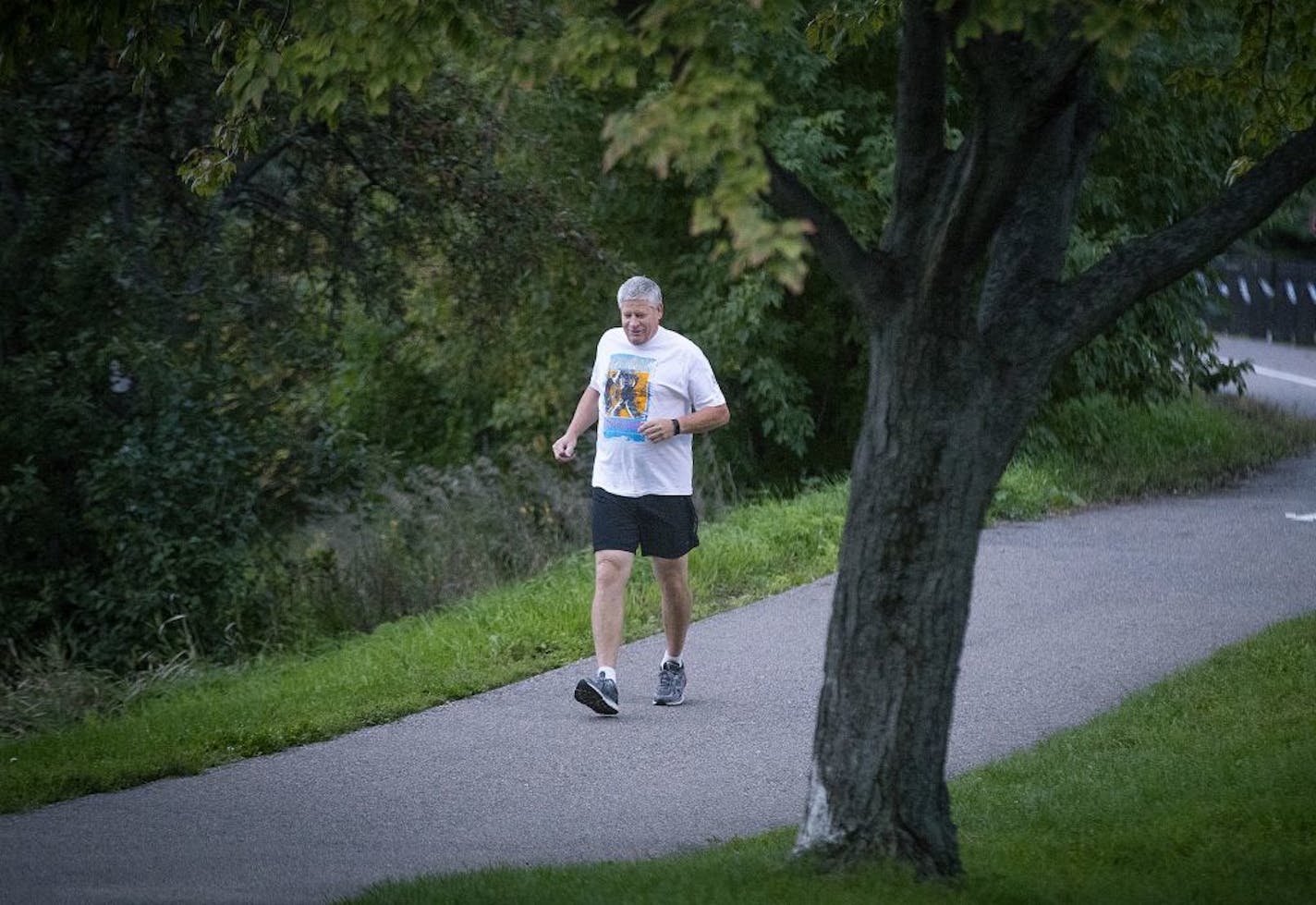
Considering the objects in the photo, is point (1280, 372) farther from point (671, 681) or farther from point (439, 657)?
point (671, 681)

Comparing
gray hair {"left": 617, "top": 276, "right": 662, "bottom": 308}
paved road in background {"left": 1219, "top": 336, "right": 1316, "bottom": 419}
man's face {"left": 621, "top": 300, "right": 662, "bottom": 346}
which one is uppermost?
gray hair {"left": 617, "top": 276, "right": 662, "bottom": 308}

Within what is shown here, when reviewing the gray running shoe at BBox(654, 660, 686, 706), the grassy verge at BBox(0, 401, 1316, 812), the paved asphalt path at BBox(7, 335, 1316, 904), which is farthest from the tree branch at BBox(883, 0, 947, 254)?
the grassy verge at BBox(0, 401, 1316, 812)

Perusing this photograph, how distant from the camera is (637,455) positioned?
28.6ft

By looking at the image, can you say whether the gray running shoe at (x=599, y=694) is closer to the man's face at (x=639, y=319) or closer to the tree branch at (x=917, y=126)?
the man's face at (x=639, y=319)

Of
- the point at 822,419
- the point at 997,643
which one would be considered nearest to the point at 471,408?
the point at 822,419

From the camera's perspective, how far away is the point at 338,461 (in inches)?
544

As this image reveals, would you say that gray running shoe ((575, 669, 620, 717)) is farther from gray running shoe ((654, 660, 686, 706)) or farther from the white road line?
the white road line

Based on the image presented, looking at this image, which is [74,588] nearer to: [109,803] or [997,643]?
[109,803]

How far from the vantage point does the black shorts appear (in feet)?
28.6

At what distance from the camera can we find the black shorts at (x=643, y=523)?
8.71 meters

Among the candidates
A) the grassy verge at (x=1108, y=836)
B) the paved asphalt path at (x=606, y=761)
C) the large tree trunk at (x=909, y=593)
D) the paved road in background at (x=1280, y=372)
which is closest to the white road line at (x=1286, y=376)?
the paved road in background at (x=1280, y=372)

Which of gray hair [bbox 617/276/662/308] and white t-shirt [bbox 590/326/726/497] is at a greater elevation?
gray hair [bbox 617/276/662/308]

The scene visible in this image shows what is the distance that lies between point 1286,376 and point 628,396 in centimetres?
2199

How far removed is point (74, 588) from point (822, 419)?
9399 millimetres
